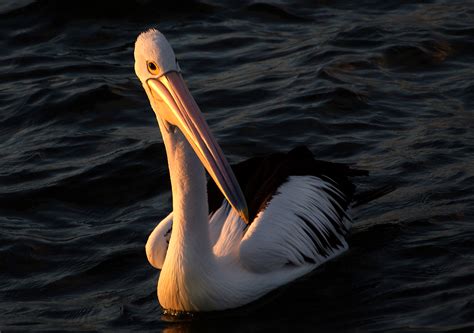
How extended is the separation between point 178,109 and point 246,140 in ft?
9.10

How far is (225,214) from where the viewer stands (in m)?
5.77

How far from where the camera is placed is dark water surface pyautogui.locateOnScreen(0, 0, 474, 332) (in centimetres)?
550

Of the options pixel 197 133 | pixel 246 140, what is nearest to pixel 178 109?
pixel 197 133

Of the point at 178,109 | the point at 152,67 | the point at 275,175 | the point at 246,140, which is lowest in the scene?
the point at 246,140

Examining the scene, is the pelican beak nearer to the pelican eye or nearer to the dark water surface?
the pelican eye

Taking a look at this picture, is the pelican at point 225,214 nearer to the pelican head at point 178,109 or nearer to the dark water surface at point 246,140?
the pelican head at point 178,109

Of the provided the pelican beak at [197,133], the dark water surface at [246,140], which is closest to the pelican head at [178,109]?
the pelican beak at [197,133]

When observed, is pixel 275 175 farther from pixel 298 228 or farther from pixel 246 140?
pixel 246 140

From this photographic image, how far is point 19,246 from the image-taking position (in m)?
6.34

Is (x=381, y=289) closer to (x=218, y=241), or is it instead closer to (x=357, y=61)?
(x=218, y=241)

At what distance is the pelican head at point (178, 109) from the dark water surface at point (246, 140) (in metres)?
0.85

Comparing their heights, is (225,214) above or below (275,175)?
below

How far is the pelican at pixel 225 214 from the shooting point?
192 inches

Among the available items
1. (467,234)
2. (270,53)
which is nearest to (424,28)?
(270,53)
